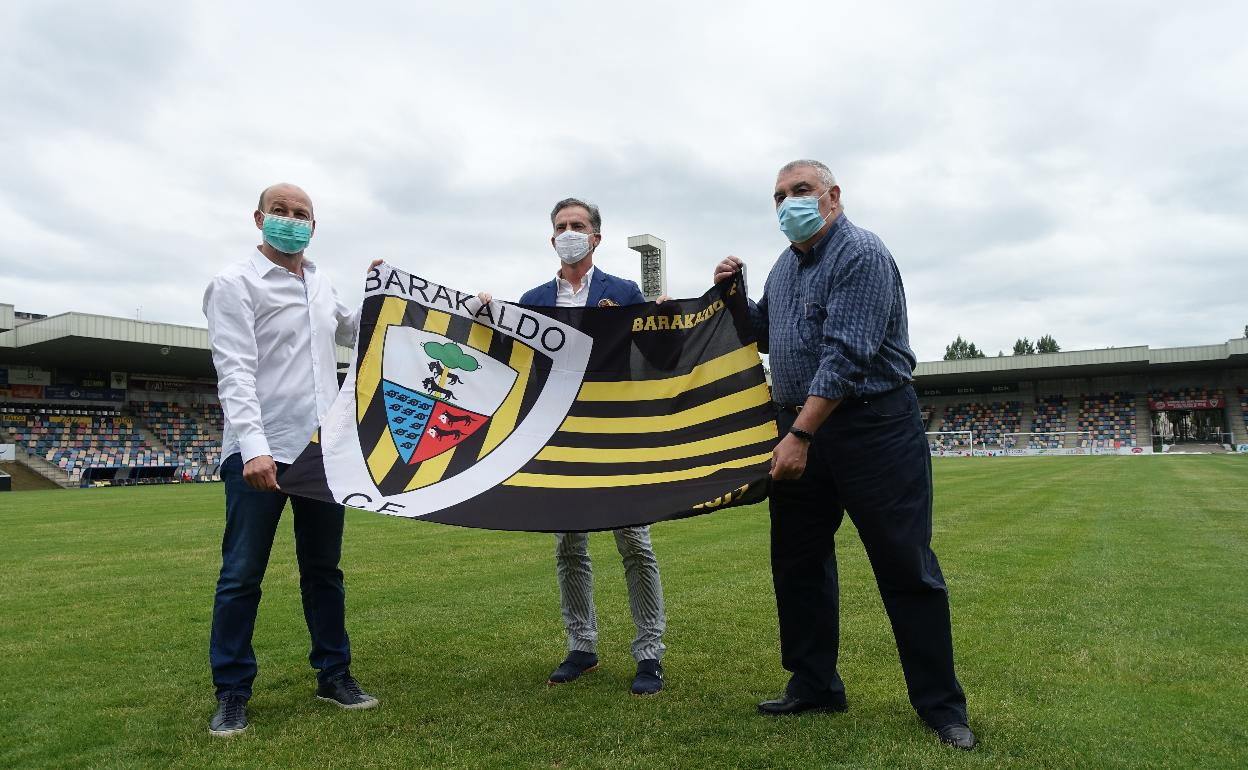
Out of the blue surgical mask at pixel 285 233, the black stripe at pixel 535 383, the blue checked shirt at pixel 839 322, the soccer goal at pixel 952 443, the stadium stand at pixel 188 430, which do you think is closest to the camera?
the blue checked shirt at pixel 839 322

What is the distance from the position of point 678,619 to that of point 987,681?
6.88 ft

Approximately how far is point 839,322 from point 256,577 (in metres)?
2.84

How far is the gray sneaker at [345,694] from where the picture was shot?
3680 millimetres

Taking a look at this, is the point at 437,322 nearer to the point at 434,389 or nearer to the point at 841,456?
the point at 434,389

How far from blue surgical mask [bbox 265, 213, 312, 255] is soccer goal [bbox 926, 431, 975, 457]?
5616cm

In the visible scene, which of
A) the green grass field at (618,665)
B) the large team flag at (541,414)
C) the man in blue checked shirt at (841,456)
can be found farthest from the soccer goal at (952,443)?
the man in blue checked shirt at (841,456)

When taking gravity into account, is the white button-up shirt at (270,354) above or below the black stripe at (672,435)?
above

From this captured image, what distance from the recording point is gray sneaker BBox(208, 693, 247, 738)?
335 cm

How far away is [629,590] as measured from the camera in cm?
414

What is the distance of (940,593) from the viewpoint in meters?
3.25

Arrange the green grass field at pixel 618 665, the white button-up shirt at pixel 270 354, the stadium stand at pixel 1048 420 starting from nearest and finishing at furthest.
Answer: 1. the green grass field at pixel 618 665
2. the white button-up shirt at pixel 270 354
3. the stadium stand at pixel 1048 420

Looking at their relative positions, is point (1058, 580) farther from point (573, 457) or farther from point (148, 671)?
point (148, 671)

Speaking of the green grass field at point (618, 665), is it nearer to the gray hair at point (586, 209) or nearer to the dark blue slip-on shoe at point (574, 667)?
the dark blue slip-on shoe at point (574, 667)

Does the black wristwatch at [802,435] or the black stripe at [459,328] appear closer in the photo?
the black wristwatch at [802,435]
